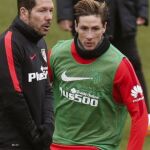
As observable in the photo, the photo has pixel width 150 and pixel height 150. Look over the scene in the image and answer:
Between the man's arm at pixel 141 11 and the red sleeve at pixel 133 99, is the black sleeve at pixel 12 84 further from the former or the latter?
the man's arm at pixel 141 11

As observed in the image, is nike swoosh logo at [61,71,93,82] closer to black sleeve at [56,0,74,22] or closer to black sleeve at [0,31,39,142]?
black sleeve at [0,31,39,142]

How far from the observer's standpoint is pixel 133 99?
7.17 m

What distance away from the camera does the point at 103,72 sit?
23.8ft

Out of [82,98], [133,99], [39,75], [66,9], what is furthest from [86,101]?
[66,9]

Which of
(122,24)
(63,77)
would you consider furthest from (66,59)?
(122,24)

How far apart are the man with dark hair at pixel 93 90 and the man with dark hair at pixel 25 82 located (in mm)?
416

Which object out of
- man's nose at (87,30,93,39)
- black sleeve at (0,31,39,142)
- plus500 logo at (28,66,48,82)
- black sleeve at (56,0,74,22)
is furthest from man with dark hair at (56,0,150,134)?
black sleeve at (0,31,39,142)

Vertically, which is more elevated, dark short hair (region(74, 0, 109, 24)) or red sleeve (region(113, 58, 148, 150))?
dark short hair (region(74, 0, 109, 24))

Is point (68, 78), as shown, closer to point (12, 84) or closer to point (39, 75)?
point (39, 75)

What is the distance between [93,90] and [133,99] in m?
0.32

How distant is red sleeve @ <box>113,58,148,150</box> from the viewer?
7160 mm

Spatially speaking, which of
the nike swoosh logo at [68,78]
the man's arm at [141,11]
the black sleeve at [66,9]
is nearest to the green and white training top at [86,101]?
the nike swoosh logo at [68,78]

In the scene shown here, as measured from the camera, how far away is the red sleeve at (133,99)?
716cm

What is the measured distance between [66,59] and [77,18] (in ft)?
1.05
